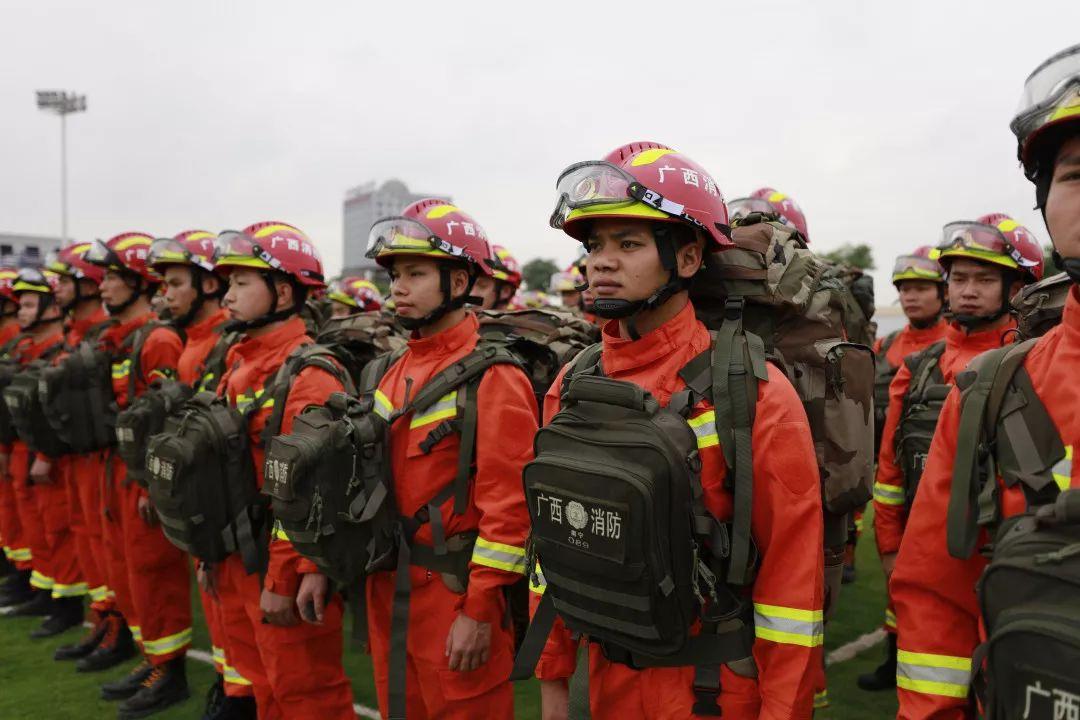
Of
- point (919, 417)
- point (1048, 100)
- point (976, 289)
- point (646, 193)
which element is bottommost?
point (919, 417)

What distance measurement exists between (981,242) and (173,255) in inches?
223

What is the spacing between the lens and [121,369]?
607cm

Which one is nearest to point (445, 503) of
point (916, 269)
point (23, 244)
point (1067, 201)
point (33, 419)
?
point (1067, 201)

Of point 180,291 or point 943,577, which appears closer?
point 943,577

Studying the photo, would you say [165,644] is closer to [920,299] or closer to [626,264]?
[626,264]

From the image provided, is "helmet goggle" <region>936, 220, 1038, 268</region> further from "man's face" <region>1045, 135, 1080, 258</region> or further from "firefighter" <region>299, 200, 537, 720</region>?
"man's face" <region>1045, 135, 1080, 258</region>

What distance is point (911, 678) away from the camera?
178cm

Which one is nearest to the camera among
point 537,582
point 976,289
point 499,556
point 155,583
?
point 537,582

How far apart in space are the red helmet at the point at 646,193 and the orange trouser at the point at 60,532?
22.0 feet

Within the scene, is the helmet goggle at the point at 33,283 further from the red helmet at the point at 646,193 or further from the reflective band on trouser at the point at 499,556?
the red helmet at the point at 646,193

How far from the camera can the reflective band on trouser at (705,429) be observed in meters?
2.24

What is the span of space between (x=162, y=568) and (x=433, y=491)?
10.6ft

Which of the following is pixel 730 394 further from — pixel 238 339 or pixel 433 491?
pixel 238 339

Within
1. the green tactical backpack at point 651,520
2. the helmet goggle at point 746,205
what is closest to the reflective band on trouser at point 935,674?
the green tactical backpack at point 651,520
